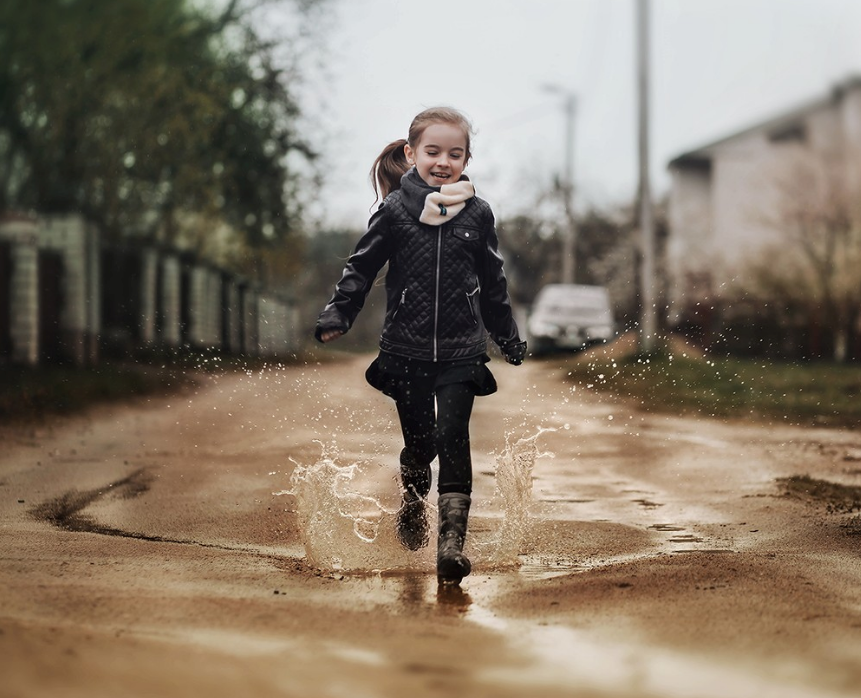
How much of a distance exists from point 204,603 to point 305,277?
22.0 m

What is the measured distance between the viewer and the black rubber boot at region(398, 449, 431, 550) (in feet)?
16.9

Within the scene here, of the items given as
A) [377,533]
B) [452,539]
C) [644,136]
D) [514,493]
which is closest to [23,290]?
[644,136]

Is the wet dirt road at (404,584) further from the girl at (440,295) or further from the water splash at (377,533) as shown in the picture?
the girl at (440,295)

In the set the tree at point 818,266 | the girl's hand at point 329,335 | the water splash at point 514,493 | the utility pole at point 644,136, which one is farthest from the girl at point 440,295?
the tree at point 818,266

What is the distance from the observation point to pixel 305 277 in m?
25.8

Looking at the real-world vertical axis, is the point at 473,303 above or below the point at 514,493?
above

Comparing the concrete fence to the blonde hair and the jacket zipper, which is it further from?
the jacket zipper

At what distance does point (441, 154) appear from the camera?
4727mm

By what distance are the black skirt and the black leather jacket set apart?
4cm

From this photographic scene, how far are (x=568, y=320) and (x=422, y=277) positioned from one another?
56.7 feet

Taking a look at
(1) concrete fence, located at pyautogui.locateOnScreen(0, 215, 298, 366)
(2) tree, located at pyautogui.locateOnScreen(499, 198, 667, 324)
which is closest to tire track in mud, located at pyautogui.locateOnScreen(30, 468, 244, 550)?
(1) concrete fence, located at pyautogui.locateOnScreen(0, 215, 298, 366)

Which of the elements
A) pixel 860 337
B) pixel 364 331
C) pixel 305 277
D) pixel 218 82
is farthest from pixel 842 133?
pixel 364 331

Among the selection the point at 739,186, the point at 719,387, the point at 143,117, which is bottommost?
the point at 719,387

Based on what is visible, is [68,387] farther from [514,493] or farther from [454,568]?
[454,568]
